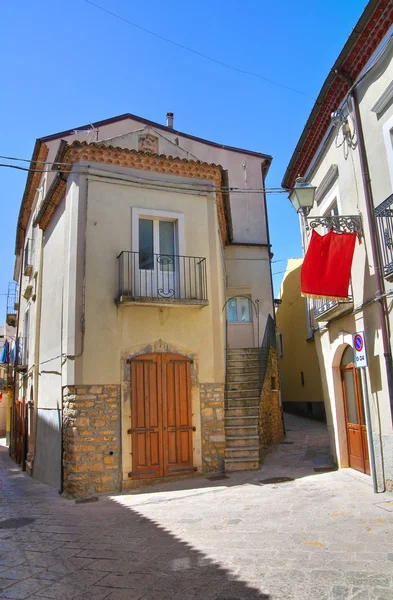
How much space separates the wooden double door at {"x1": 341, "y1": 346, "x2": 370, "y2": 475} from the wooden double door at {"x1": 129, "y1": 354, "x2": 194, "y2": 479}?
Answer: 3.08 meters

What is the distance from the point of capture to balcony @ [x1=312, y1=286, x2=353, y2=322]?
26.1 ft

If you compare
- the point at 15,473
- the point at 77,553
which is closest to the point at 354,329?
the point at 77,553

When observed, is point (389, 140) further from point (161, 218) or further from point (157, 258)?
point (157, 258)

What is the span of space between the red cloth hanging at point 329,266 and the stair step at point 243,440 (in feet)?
11.5

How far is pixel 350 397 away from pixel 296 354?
1173 cm

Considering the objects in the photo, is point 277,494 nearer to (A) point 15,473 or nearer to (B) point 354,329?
(B) point 354,329

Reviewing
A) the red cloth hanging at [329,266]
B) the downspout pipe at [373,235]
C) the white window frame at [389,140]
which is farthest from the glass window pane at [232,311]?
the white window frame at [389,140]

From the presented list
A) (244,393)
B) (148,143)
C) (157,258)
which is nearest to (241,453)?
(244,393)

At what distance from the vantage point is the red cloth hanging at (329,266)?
7.70 m

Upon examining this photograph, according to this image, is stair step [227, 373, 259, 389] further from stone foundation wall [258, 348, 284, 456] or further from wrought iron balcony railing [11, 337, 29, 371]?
wrought iron balcony railing [11, 337, 29, 371]

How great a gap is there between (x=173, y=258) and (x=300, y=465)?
511cm

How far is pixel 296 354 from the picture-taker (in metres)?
20.5

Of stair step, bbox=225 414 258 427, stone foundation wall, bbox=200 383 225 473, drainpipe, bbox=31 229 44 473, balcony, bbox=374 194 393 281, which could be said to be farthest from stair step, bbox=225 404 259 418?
drainpipe, bbox=31 229 44 473

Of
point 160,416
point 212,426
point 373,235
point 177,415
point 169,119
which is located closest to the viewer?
point 373,235
